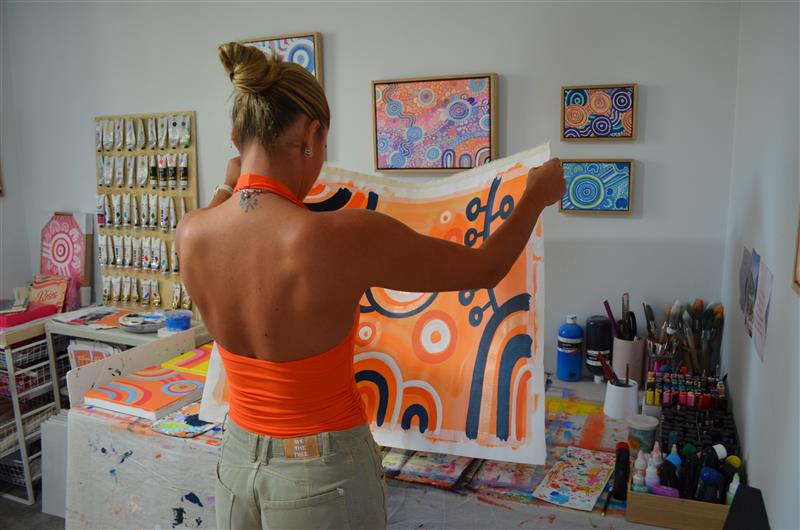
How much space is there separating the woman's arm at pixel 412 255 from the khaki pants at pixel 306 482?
0.87ft

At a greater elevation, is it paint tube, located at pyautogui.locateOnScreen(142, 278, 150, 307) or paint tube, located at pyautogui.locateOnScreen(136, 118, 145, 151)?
paint tube, located at pyautogui.locateOnScreen(136, 118, 145, 151)

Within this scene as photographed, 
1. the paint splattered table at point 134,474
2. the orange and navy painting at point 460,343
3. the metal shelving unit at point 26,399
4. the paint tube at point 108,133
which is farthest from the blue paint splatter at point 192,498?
the paint tube at point 108,133

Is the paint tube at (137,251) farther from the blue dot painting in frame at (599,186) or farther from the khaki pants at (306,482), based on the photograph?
the khaki pants at (306,482)

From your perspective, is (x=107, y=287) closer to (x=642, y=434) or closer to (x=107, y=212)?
(x=107, y=212)

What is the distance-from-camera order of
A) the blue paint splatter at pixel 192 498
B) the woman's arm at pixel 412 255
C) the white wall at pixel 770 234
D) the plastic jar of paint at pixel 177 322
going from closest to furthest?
1. the woman's arm at pixel 412 255
2. the white wall at pixel 770 234
3. the blue paint splatter at pixel 192 498
4. the plastic jar of paint at pixel 177 322

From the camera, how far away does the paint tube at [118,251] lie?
115 inches

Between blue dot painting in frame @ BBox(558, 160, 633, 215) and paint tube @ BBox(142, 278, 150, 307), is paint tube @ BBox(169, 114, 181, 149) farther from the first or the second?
blue dot painting in frame @ BBox(558, 160, 633, 215)

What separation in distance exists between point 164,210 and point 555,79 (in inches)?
69.6

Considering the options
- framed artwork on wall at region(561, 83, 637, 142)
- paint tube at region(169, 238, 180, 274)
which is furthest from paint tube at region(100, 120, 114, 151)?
framed artwork on wall at region(561, 83, 637, 142)

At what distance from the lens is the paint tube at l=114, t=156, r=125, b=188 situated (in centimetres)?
286

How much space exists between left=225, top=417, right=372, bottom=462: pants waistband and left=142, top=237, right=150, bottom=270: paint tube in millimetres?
2070

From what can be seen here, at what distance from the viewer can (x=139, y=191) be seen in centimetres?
285

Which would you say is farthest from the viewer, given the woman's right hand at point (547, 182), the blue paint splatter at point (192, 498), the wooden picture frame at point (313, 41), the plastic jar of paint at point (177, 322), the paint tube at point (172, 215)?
the paint tube at point (172, 215)

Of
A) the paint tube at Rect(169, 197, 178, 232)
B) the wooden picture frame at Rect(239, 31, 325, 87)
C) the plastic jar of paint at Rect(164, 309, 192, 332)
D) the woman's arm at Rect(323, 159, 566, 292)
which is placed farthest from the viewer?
the paint tube at Rect(169, 197, 178, 232)
